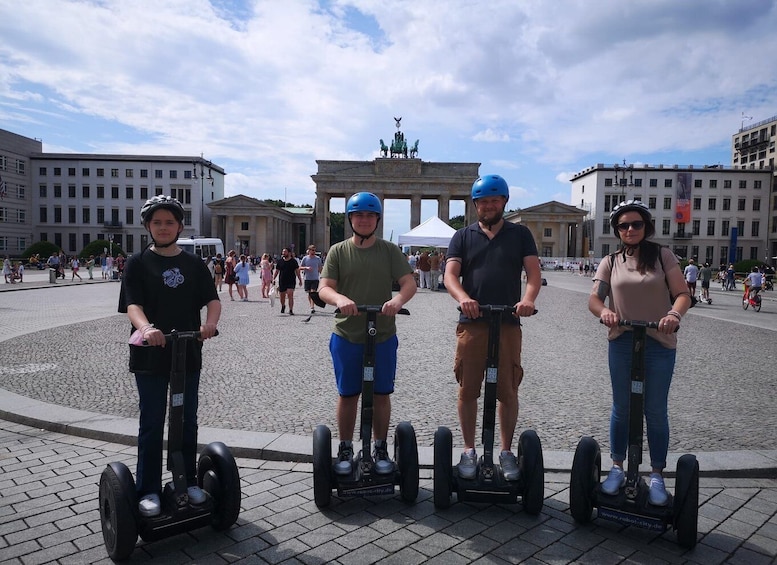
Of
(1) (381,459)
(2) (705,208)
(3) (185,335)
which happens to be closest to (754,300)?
(1) (381,459)

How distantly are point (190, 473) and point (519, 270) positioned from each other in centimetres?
243

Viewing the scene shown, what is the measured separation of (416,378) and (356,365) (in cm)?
383

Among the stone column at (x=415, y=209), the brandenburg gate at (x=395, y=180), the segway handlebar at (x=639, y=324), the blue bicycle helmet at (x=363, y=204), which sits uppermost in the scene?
the brandenburg gate at (x=395, y=180)

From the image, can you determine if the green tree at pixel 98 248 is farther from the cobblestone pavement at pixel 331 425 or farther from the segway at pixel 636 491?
the segway at pixel 636 491

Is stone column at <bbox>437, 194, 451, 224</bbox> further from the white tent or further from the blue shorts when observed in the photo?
the blue shorts

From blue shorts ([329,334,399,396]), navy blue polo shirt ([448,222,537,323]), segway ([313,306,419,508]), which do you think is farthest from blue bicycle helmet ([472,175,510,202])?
blue shorts ([329,334,399,396])

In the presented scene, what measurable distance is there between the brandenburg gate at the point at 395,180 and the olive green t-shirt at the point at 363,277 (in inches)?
2768

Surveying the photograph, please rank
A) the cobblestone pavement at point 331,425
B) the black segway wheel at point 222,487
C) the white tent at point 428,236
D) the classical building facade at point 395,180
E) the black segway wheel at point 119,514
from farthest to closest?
the classical building facade at point 395,180 < the white tent at point 428,236 < the black segway wheel at point 222,487 < the cobblestone pavement at point 331,425 < the black segway wheel at point 119,514

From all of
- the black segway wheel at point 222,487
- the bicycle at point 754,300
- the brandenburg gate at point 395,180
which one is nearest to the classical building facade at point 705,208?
the brandenburg gate at point 395,180

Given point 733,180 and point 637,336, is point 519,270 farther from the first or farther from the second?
point 733,180

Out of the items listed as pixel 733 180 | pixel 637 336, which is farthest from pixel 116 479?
pixel 733 180

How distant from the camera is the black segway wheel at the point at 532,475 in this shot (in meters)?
3.49

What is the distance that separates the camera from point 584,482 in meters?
3.38

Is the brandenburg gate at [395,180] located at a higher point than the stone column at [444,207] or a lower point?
higher
